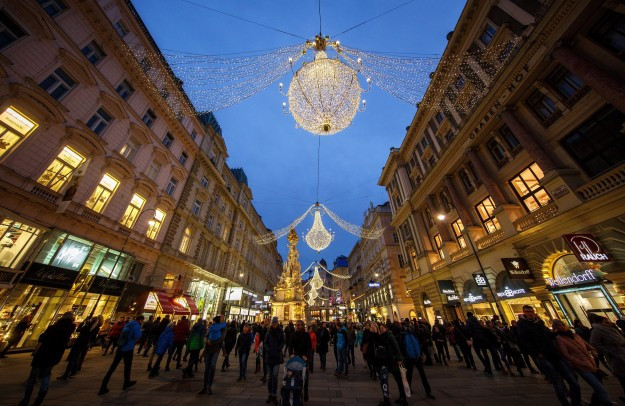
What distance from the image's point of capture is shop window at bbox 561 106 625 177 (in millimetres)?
9875

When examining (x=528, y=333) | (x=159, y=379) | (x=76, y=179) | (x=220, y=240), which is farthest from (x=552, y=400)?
(x=220, y=240)

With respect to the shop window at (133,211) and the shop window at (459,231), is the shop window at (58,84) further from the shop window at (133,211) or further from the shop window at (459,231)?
the shop window at (459,231)

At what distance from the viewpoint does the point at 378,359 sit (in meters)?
5.55

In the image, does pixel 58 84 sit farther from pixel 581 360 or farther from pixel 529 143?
pixel 529 143

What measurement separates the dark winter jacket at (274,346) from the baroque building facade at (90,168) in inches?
508

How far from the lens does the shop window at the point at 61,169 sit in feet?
40.4

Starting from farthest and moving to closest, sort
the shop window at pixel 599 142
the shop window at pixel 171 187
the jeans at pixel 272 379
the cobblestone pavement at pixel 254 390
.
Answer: the shop window at pixel 171 187, the shop window at pixel 599 142, the jeans at pixel 272 379, the cobblestone pavement at pixel 254 390

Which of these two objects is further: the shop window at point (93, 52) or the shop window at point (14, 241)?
the shop window at point (93, 52)

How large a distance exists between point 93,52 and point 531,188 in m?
28.5

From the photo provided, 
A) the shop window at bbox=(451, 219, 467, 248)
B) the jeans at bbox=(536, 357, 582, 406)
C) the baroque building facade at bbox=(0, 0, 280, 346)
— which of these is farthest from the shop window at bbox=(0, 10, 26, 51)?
the shop window at bbox=(451, 219, 467, 248)

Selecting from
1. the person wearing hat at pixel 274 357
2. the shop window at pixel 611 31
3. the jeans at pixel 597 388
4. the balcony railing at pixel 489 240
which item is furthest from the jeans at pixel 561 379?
the shop window at pixel 611 31

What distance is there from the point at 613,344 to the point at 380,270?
36.0m

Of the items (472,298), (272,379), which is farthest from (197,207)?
(472,298)

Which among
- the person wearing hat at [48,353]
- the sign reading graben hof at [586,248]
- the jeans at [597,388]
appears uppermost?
the sign reading graben hof at [586,248]
